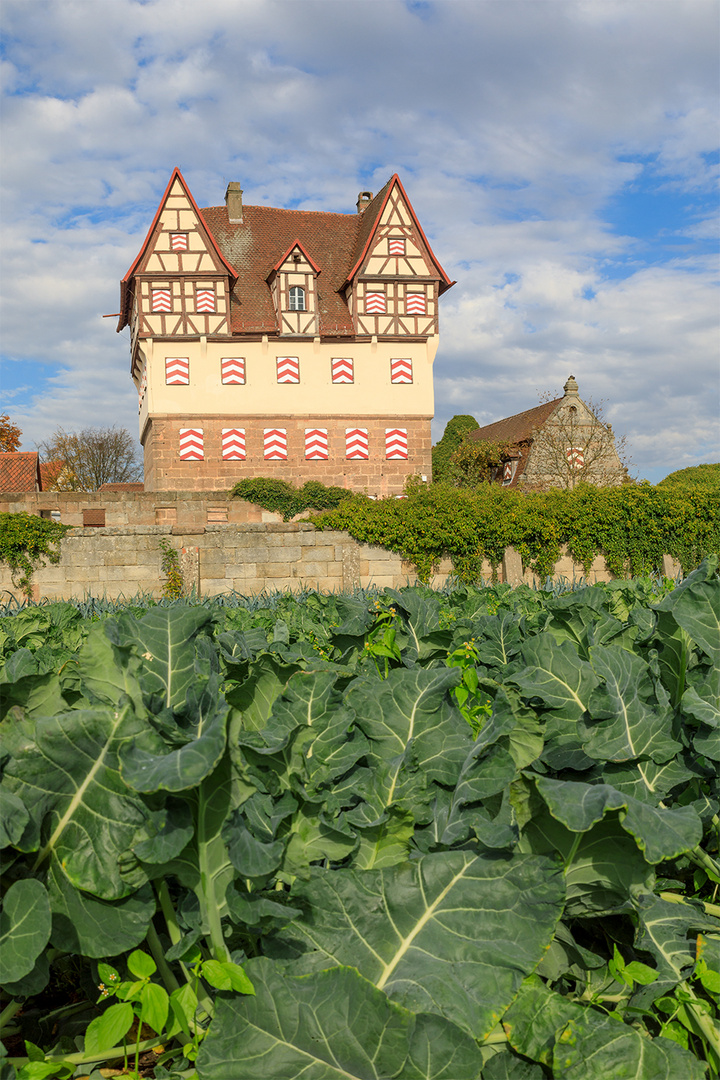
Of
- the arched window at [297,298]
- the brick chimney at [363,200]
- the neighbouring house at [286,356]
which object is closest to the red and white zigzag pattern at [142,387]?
the neighbouring house at [286,356]

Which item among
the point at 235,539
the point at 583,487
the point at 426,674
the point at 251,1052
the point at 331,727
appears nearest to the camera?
the point at 251,1052

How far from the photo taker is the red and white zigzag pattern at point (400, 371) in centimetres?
2630

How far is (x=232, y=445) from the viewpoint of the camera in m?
25.3

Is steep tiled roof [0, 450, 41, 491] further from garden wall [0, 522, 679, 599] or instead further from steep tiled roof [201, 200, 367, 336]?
garden wall [0, 522, 679, 599]

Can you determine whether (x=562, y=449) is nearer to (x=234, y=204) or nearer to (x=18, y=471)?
(x=234, y=204)

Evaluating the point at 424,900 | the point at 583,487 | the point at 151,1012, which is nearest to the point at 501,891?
the point at 424,900

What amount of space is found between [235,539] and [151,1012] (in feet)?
41.5

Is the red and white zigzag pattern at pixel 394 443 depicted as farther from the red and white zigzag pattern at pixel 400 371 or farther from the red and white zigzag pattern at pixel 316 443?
the red and white zigzag pattern at pixel 316 443

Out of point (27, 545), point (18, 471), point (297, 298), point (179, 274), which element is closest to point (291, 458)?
point (297, 298)

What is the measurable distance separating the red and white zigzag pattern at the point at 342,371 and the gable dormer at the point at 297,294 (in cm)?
126

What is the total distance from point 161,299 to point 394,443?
9010 mm

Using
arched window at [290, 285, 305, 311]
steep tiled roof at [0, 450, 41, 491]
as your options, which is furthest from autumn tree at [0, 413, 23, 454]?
arched window at [290, 285, 305, 311]

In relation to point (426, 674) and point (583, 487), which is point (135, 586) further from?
point (426, 674)

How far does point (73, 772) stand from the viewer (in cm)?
114
